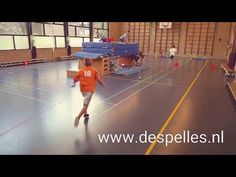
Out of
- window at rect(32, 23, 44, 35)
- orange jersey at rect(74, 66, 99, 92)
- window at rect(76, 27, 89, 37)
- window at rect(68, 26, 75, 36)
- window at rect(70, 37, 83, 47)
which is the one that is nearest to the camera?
orange jersey at rect(74, 66, 99, 92)

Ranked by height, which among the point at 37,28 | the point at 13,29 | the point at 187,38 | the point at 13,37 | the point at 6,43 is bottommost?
the point at 6,43

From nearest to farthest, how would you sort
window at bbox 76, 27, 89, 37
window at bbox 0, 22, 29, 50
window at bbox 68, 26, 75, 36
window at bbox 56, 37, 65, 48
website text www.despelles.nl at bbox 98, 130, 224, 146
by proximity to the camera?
1. website text www.despelles.nl at bbox 98, 130, 224, 146
2. window at bbox 0, 22, 29, 50
3. window at bbox 56, 37, 65, 48
4. window at bbox 68, 26, 75, 36
5. window at bbox 76, 27, 89, 37

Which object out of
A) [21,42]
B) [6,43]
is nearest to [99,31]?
[21,42]

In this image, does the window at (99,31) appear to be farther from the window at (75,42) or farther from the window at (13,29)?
the window at (13,29)

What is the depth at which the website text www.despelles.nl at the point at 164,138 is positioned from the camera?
4.65m

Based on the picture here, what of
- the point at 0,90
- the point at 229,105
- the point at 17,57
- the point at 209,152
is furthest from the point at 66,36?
the point at 209,152

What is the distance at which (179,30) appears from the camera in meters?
25.5

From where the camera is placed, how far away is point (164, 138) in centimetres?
478

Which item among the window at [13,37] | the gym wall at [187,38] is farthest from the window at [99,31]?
the window at [13,37]

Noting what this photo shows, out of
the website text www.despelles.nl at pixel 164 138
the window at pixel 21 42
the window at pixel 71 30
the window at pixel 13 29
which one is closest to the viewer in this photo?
the website text www.despelles.nl at pixel 164 138

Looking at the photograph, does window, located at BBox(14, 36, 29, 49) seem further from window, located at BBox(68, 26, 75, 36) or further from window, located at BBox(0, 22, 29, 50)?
window, located at BBox(68, 26, 75, 36)

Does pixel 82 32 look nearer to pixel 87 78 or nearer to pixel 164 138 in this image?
pixel 87 78

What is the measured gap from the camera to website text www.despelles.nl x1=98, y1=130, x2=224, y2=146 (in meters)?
4.65

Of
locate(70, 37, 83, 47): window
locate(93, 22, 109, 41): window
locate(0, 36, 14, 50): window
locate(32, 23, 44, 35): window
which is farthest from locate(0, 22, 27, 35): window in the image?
locate(93, 22, 109, 41): window
